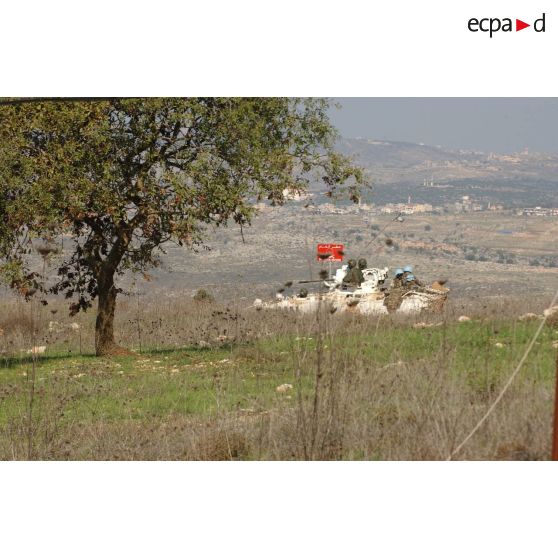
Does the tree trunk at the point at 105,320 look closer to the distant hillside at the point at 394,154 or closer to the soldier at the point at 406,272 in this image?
the soldier at the point at 406,272

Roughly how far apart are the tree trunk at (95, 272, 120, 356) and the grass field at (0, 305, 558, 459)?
755 millimetres

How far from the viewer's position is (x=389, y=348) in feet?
48.2

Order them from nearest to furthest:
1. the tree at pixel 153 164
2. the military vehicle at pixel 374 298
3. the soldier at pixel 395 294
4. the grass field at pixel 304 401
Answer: the grass field at pixel 304 401 → the tree at pixel 153 164 → the military vehicle at pixel 374 298 → the soldier at pixel 395 294

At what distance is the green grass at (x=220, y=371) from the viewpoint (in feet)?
37.9

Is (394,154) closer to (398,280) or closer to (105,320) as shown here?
(398,280)

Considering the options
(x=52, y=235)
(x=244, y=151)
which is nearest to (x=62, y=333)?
(x=52, y=235)

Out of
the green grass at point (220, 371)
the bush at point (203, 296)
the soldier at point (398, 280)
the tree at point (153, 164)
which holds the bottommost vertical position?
the bush at point (203, 296)

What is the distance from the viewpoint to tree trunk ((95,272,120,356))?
19016mm

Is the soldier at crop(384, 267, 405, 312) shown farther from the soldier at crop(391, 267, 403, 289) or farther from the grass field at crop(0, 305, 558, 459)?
the grass field at crop(0, 305, 558, 459)

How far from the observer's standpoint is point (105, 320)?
1903 centimetres

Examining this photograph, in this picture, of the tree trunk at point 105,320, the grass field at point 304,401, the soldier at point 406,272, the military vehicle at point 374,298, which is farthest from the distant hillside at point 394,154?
the grass field at point 304,401

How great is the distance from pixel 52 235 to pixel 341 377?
30.5ft

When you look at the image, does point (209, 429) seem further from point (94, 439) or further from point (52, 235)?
point (52, 235)

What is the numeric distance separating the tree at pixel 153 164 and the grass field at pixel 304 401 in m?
2.30
